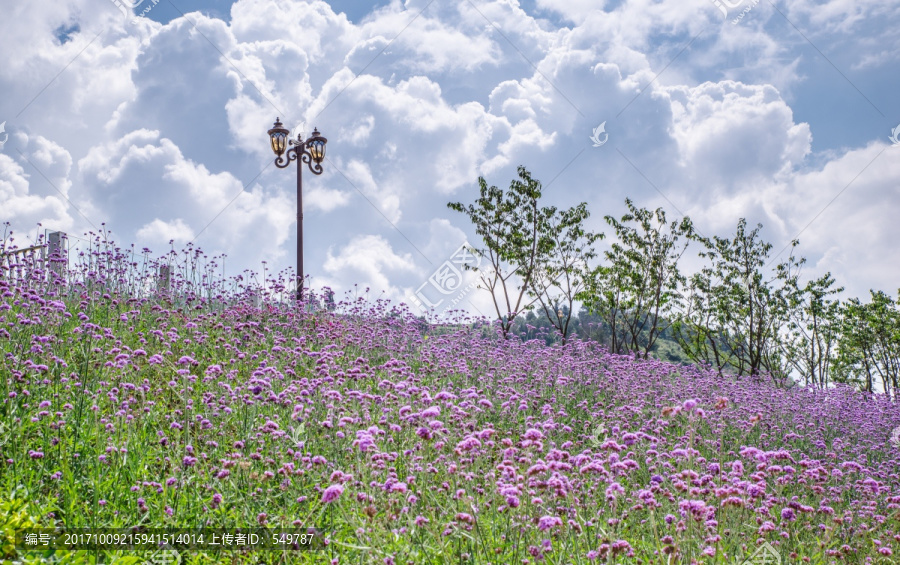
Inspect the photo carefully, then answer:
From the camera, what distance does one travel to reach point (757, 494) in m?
4.30

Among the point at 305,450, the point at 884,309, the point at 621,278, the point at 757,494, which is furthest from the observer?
the point at 884,309

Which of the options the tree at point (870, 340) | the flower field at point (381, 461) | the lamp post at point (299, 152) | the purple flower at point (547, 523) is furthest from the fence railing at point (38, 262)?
the tree at point (870, 340)

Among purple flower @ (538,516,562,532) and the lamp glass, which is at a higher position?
the lamp glass

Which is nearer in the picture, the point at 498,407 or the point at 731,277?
the point at 498,407

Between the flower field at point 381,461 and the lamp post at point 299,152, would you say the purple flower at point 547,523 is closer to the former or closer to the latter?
the flower field at point 381,461

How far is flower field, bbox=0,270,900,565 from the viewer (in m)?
4.07

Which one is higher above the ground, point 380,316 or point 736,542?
point 380,316

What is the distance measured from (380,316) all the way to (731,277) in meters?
18.8

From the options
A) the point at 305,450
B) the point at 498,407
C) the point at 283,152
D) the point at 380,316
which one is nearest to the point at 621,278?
the point at 380,316

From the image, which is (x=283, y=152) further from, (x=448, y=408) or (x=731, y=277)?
(x=731, y=277)

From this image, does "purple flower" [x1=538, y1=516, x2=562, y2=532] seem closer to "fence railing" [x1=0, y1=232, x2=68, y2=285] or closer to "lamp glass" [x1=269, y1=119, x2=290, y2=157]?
"fence railing" [x1=0, y1=232, x2=68, y2=285]

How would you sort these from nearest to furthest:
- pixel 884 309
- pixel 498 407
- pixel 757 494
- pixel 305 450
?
pixel 757 494 < pixel 305 450 < pixel 498 407 < pixel 884 309

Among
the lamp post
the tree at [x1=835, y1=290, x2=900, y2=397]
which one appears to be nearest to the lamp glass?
the lamp post

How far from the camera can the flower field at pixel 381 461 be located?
13.4 feet
